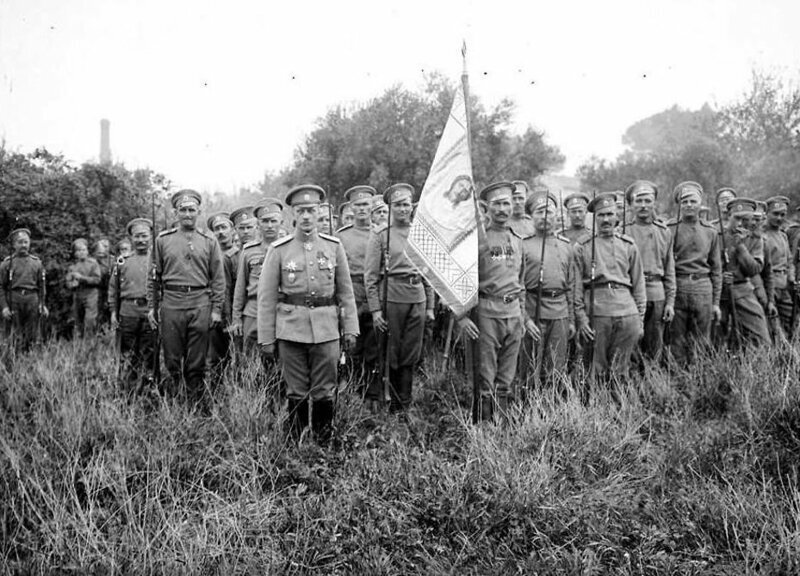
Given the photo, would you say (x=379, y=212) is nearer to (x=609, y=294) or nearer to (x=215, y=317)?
(x=215, y=317)

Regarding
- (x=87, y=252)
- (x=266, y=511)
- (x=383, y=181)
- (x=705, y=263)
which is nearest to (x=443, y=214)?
(x=266, y=511)

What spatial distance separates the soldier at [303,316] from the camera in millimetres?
5016

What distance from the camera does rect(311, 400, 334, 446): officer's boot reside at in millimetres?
5105

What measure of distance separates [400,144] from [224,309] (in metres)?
10.2

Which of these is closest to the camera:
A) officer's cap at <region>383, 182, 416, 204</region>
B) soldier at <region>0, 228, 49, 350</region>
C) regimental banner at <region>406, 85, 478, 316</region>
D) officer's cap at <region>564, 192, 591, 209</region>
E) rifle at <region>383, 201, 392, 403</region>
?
regimental banner at <region>406, 85, 478, 316</region>

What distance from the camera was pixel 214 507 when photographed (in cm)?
384

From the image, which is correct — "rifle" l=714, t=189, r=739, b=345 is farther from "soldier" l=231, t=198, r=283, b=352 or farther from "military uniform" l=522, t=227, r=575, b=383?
"soldier" l=231, t=198, r=283, b=352

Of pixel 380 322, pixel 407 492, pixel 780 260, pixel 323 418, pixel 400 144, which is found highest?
pixel 400 144

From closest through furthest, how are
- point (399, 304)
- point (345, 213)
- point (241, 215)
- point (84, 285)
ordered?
point (399, 304)
point (241, 215)
point (345, 213)
point (84, 285)

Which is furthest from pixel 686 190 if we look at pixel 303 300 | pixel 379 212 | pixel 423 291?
pixel 303 300

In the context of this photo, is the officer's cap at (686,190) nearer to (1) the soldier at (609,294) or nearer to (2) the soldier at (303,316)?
(1) the soldier at (609,294)

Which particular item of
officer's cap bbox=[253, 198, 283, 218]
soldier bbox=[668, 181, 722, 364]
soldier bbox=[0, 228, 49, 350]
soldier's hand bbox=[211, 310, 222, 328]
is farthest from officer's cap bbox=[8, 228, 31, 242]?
soldier bbox=[668, 181, 722, 364]

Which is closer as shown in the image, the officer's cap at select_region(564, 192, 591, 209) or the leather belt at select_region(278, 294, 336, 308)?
the leather belt at select_region(278, 294, 336, 308)

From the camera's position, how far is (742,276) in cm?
773
